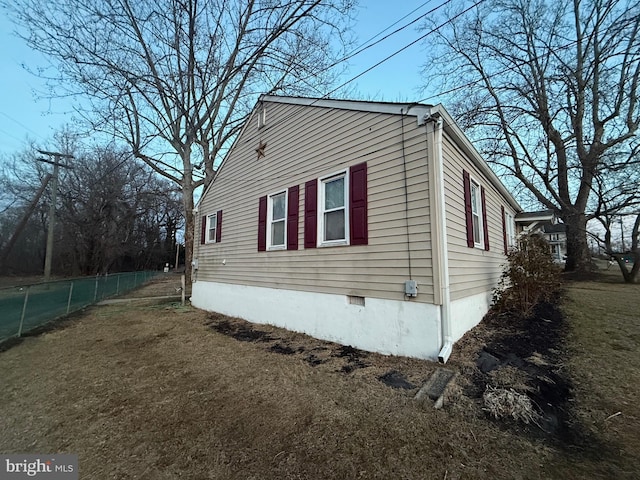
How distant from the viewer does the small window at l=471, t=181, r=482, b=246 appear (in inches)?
252

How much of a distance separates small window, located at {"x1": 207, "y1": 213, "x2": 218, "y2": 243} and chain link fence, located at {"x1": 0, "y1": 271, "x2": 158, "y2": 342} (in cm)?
414

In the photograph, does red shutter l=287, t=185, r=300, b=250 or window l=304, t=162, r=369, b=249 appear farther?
red shutter l=287, t=185, r=300, b=250

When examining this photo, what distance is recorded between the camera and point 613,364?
383 centimetres

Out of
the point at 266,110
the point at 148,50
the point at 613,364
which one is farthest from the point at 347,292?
the point at 148,50

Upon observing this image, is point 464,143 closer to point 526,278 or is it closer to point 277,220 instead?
point 526,278

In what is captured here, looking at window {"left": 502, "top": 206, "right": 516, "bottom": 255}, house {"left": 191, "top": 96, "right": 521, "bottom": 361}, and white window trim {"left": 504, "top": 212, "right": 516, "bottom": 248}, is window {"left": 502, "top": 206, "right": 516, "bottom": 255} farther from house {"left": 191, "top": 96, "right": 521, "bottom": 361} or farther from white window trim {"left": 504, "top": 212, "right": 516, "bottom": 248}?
house {"left": 191, "top": 96, "right": 521, "bottom": 361}

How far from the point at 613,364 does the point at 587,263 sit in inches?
613

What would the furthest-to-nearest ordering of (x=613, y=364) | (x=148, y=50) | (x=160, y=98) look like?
(x=160, y=98) → (x=148, y=50) → (x=613, y=364)

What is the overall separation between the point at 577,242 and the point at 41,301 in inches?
875

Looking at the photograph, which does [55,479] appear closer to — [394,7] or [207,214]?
[394,7]

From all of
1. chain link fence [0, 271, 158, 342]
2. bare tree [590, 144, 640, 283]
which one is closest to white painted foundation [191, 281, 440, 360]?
chain link fence [0, 271, 158, 342]

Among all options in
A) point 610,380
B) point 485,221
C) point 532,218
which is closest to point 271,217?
point 485,221

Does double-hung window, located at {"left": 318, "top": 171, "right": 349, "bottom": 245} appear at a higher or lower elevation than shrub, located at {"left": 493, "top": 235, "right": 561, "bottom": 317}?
higher

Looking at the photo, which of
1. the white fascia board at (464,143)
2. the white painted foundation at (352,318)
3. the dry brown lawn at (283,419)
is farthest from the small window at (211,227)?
the white fascia board at (464,143)
